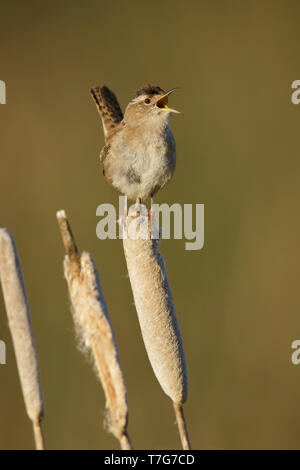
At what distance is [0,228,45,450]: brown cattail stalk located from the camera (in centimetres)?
171

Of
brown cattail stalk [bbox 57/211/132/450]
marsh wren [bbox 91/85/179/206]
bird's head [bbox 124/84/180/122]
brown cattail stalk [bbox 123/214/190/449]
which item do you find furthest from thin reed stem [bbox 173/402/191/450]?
bird's head [bbox 124/84/180/122]

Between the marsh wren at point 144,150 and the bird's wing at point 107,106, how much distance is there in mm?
325

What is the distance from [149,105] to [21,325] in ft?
4.36

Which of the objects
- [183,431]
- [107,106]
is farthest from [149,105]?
[183,431]

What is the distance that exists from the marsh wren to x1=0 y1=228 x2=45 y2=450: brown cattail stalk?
39.8 inches

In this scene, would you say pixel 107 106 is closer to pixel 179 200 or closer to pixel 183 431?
pixel 179 200

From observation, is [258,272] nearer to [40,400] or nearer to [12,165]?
[12,165]

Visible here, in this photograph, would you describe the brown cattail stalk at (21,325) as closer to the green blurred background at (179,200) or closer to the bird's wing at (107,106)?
the bird's wing at (107,106)

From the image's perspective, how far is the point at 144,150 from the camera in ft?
8.82

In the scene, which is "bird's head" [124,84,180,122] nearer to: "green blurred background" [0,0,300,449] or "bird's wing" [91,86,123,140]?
"bird's wing" [91,86,123,140]

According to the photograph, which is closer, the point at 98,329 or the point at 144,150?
the point at 98,329

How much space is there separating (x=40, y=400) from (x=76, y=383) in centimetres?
224
